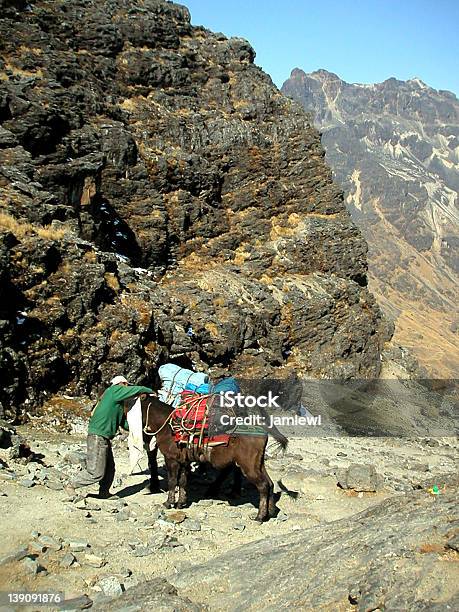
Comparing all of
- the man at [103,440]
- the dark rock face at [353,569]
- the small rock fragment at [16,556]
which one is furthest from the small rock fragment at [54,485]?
the dark rock face at [353,569]

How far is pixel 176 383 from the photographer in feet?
32.0

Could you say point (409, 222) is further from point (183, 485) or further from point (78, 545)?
point (78, 545)

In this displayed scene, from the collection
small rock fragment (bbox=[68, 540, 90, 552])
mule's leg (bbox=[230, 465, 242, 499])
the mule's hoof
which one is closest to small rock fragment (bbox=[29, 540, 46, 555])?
small rock fragment (bbox=[68, 540, 90, 552])

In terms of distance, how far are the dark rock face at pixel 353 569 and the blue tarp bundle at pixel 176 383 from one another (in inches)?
130

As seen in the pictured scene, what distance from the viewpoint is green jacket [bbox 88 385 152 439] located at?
28.4 ft

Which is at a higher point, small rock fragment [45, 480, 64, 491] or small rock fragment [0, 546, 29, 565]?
small rock fragment [0, 546, 29, 565]

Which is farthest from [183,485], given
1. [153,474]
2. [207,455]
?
[153,474]

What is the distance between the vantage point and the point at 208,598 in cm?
531

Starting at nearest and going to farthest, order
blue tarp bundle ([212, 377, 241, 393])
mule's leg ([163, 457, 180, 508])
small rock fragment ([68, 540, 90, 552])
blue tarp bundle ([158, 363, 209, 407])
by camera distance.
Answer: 1. small rock fragment ([68, 540, 90, 552])
2. mule's leg ([163, 457, 180, 508])
3. blue tarp bundle ([212, 377, 241, 393])
4. blue tarp bundle ([158, 363, 209, 407])

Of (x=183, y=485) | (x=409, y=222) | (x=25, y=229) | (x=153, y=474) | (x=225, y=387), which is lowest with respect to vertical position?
(x=153, y=474)

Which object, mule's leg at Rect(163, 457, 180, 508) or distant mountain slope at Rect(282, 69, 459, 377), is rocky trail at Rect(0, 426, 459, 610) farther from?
distant mountain slope at Rect(282, 69, 459, 377)

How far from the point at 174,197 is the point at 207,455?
20835mm

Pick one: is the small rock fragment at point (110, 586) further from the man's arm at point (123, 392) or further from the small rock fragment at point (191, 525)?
the man's arm at point (123, 392)

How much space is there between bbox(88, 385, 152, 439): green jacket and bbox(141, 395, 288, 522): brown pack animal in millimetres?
352
